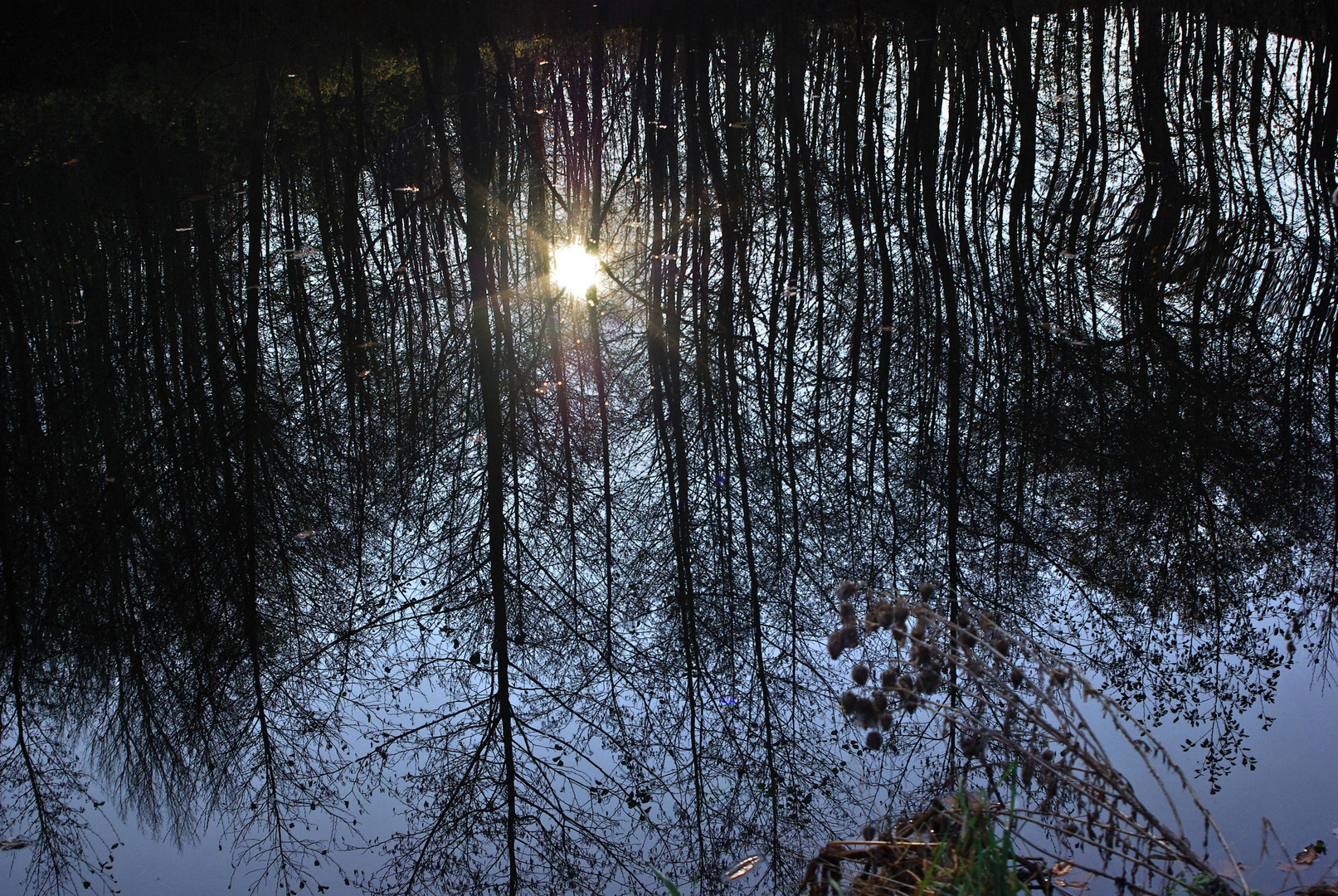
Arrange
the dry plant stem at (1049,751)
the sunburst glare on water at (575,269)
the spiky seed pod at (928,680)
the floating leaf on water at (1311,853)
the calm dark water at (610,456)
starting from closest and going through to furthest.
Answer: the dry plant stem at (1049,751) < the spiky seed pod at (928,680) < the floating leaf on water at (1311,853) < the calm dark water at (610,456) < the sunburst glare on water at (575,269)

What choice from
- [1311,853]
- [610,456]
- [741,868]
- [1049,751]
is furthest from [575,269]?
[1311,853]

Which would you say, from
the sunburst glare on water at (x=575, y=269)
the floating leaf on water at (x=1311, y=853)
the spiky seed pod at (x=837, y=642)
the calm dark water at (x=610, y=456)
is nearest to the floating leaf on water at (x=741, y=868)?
the calm dark water at (x=610, y=456)

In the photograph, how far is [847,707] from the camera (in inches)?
66.5

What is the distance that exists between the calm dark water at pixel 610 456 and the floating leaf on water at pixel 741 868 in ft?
0.11

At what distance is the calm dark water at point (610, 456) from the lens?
240 centimetres

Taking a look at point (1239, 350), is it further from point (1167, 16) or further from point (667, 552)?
point (1167, 16)

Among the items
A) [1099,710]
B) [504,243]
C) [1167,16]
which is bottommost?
[1099,710]

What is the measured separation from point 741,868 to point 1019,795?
0.66m

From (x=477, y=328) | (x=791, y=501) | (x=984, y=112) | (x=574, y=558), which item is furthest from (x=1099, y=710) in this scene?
(x=984, y=112)

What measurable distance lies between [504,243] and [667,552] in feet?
9.19

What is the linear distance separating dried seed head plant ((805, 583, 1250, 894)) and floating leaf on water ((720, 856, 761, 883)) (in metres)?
0.19

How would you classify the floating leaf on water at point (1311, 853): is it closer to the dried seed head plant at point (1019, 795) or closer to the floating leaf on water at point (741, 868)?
the dried seed head plant at point (1019, 795)

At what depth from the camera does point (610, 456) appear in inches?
146

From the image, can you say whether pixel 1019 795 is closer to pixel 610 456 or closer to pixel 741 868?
pixel 741 868
